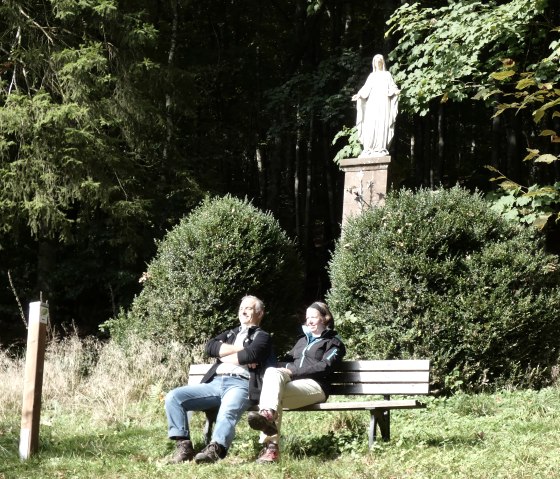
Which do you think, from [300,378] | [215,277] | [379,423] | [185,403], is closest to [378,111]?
[215,277]

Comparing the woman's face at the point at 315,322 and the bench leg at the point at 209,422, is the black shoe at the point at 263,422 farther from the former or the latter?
the woman's face at the point at 315,322

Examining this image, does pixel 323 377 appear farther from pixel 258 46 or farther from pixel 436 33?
pixel 258 46

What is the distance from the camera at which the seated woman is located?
516 cm

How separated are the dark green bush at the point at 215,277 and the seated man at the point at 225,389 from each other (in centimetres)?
303

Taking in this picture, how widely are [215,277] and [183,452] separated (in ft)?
12.7

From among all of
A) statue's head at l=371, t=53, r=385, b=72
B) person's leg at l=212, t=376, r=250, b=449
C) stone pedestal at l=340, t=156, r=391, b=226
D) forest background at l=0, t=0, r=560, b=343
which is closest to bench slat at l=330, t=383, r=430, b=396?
person's leg at l=212, t=376, r=250, b=449

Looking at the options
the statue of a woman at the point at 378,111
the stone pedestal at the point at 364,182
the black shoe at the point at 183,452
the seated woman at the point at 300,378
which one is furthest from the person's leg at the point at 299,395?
the statue of a woman at the point at 378,111

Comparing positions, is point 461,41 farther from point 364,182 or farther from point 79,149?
point 79,149

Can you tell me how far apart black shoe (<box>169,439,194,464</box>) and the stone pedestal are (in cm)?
530

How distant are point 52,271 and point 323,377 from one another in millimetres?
9492

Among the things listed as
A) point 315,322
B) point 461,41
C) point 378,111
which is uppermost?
point 461,41

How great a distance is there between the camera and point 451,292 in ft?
26.8

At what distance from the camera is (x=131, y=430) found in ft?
21.8

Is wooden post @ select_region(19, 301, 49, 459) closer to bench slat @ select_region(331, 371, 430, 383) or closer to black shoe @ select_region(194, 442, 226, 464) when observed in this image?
black shoe @ select_region(194, 442, 226, 464)
